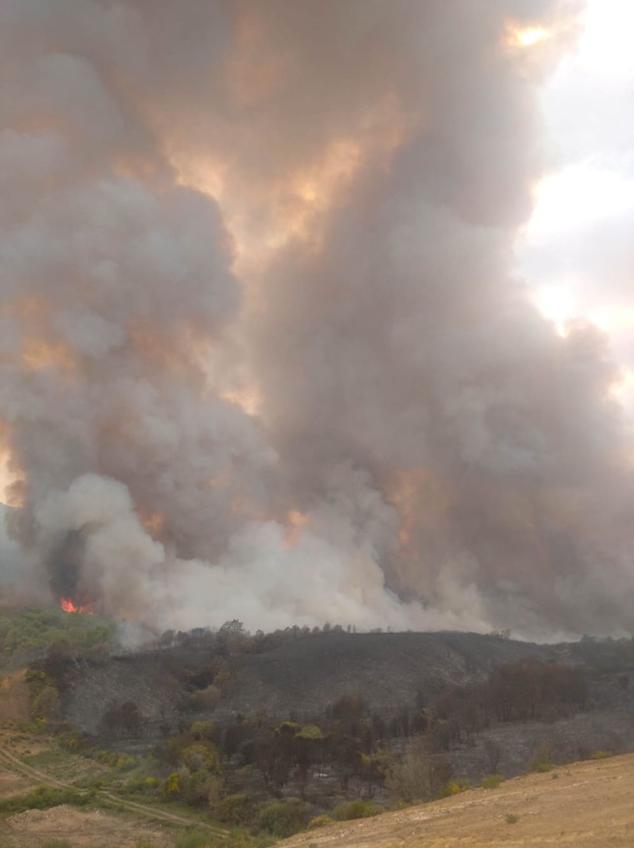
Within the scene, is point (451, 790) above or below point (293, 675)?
below

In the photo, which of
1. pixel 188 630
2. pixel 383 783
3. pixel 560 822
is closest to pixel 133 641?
pixel 188 630

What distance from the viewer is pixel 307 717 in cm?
4956

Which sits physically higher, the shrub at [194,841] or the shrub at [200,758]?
the shrub at [200,758]

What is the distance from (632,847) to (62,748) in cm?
4119

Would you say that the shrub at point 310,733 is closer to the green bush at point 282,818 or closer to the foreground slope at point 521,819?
the green bush at point 282,818

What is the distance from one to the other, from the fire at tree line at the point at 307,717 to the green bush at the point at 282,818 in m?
0.07

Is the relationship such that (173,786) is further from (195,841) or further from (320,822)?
(320,822)

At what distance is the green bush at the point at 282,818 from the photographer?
81.5 ft

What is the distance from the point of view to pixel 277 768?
35.5 meters

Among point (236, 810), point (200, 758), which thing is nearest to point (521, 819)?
point (236, 810)

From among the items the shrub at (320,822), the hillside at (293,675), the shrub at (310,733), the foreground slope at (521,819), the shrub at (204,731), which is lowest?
the shrub at (320,822)

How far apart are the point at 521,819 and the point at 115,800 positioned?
21847 mm

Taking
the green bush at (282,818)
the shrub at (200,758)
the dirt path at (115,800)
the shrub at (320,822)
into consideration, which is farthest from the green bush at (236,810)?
the shrub at (200,758)

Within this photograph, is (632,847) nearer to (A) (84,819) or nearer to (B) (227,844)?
(B) (227,844)
